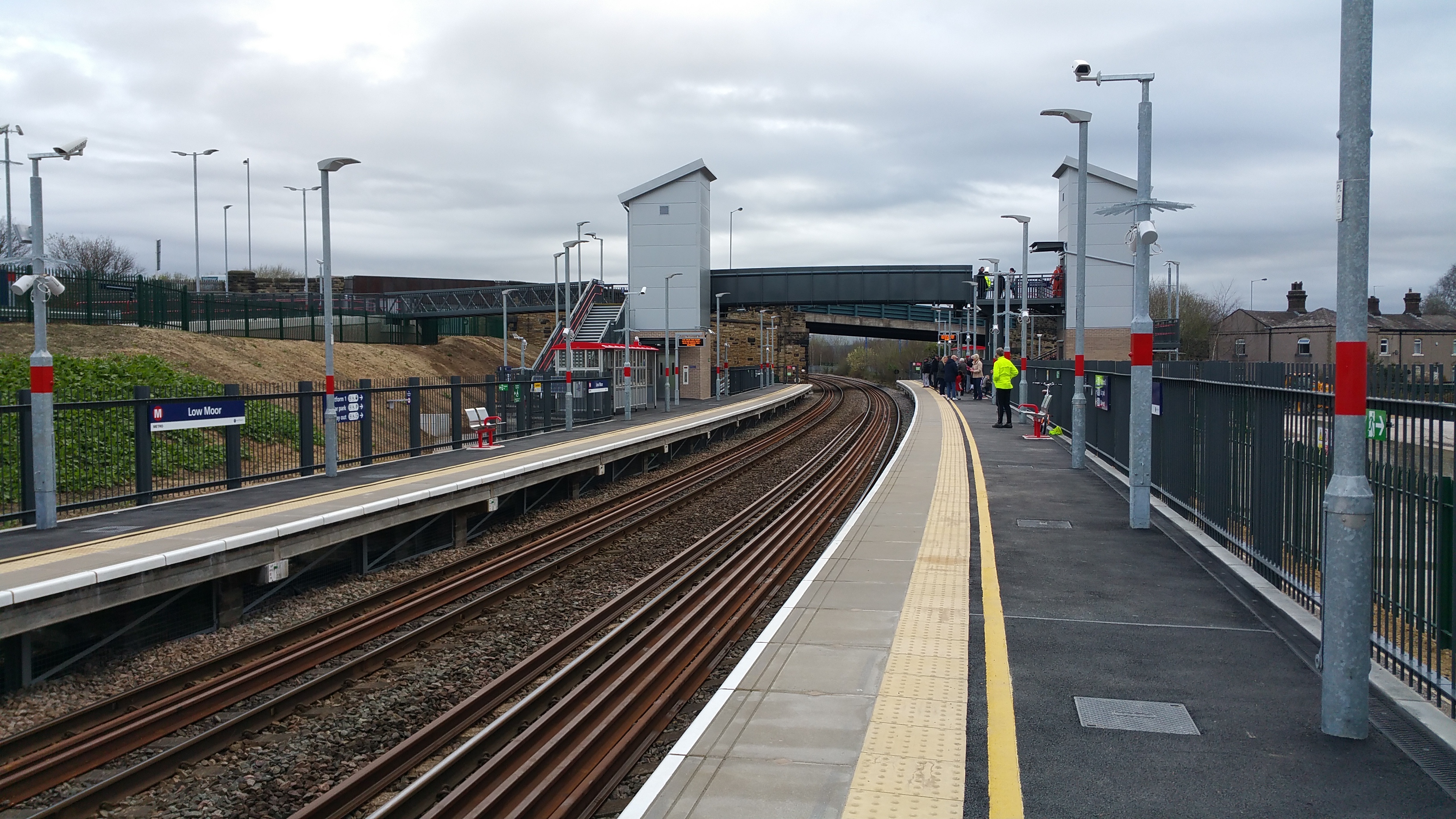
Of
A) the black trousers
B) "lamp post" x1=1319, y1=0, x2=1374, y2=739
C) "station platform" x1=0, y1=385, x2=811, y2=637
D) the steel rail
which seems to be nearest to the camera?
"lamp post" x1=1319, y1=0, x2=1374, y2=739

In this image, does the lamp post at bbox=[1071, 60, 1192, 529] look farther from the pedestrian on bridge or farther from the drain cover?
the pedestrian on bridge

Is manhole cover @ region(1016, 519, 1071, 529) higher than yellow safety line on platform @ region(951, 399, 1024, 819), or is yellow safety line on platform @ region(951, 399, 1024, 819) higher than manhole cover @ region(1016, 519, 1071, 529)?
manhole cover @ region(1016, 519, 1071, 529)

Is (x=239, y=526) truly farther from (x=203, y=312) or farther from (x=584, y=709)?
(x=203, y=312)

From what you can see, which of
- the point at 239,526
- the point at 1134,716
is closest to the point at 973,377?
the point at 239,526

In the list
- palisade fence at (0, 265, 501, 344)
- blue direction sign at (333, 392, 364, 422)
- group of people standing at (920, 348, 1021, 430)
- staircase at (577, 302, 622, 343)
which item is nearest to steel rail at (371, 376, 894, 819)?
blue direction sign at (333, 392, 364, 422)

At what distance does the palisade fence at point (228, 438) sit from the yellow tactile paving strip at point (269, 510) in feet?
5.29

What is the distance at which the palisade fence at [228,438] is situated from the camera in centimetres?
1225

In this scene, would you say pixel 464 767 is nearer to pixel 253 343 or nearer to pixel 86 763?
pixel 86 763

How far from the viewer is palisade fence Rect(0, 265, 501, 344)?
28.7 meters

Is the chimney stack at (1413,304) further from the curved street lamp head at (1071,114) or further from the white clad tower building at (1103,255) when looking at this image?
the curved street lamp head at (1071,114)

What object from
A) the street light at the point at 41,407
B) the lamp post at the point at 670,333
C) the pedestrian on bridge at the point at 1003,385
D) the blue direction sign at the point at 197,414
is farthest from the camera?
the lamp post at the point at 670,333

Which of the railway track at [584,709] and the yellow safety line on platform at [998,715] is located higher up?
the yellow safety line on platform at [998,715]

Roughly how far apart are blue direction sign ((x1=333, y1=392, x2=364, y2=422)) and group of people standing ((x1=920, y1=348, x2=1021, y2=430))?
15.3m

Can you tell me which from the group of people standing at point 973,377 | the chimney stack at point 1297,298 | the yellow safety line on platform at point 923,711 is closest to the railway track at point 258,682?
the yellow safety line on platform at point 923,711
